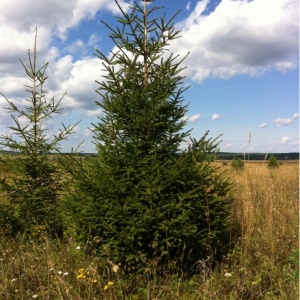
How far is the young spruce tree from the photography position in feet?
12.0

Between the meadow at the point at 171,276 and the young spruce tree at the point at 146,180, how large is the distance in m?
0.25

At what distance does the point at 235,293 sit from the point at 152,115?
2240 millimetres

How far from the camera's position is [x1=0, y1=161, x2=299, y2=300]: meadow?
318 cm

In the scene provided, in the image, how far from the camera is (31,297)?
318cm

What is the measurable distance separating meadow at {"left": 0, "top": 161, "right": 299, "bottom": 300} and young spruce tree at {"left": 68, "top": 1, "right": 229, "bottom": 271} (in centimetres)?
25

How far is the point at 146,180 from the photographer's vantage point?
3.73 m

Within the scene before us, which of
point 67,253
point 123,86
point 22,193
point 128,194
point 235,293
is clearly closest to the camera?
Result: point 235,293

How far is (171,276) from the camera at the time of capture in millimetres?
3717

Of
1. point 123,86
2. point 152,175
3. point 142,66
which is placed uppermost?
point 142,66

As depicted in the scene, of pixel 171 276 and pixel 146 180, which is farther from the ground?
pixel 146 180

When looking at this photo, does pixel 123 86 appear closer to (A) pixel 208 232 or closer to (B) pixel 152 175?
(B) pixel 152 175

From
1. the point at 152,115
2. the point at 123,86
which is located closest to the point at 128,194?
the point at 152,115

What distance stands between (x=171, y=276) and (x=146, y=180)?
1211 mm

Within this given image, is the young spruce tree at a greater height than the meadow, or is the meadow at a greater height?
the young spruce tree
